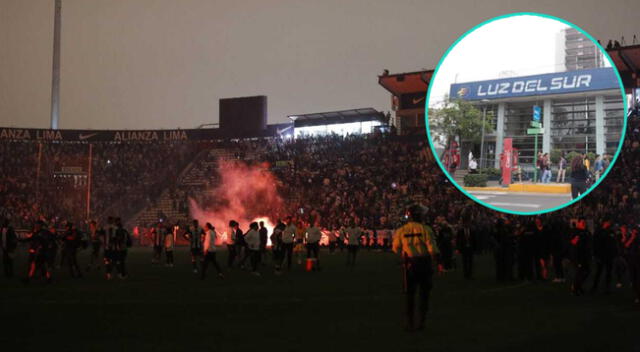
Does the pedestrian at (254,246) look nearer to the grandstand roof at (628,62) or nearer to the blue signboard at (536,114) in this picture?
the blue signboard at (536,114)

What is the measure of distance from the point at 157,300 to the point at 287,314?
3.45m

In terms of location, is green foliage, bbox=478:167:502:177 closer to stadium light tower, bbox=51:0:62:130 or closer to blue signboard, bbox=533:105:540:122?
blue signboard, bbox=533:105:540:122

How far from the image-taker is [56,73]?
2375 inches

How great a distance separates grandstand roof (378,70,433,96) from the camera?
49403 millimetres

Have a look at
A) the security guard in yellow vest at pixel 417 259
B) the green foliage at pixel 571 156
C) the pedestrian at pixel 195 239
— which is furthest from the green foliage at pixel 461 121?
the security guard in yellow vest at pixel 417 259

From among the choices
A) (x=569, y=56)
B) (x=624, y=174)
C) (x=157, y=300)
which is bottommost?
(x=157, y=300)

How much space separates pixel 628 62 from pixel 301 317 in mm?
31237

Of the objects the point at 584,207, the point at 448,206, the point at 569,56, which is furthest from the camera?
the point at 448,206

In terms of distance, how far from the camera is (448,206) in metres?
36.8

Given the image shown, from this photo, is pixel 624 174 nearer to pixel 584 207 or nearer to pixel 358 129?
pixel 584 207

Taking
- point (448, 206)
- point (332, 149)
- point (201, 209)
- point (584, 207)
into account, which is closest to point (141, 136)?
point (201, 209)

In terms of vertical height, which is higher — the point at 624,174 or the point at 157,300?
the point at 624,174

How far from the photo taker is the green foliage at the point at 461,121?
59.1ft

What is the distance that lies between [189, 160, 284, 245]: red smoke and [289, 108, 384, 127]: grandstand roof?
1045 centimetres
